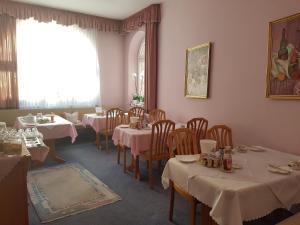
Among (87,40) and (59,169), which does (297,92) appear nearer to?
(59,169)

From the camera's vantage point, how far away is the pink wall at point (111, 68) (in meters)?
5.99

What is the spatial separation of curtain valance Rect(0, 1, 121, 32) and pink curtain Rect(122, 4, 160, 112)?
44.6 inches

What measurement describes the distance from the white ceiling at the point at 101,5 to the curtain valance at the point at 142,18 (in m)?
0.09

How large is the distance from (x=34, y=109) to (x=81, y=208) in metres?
3.33

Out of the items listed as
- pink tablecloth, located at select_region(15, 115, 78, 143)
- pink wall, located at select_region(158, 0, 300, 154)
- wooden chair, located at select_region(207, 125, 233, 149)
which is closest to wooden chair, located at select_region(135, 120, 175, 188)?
wooden chair, located at select_region(207, 125, 233, 149)

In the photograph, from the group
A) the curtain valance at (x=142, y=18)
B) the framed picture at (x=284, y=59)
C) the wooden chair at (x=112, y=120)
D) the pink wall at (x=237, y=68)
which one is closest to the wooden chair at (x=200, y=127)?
the pink wall at (x=237, y=68)

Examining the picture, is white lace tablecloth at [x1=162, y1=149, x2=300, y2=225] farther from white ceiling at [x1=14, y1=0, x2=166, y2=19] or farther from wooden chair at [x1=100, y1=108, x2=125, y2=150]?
white ceiling at [x1=14, y1=0, x2=166, y2=19]

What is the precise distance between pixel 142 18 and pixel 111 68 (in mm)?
1662

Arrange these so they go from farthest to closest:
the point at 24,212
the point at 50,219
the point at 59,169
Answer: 1. the point at 59,169
2. the point at 50,219
3. the point at 24,212

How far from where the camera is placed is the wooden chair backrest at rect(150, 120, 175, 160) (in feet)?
10.1

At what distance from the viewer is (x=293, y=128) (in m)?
2.47

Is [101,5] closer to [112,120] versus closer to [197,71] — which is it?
[112,120]

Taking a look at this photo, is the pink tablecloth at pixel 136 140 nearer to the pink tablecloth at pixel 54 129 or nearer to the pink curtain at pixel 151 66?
the pink tablecloth at pixel 54 129

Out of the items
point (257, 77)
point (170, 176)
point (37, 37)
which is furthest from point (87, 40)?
point (170, 176)
